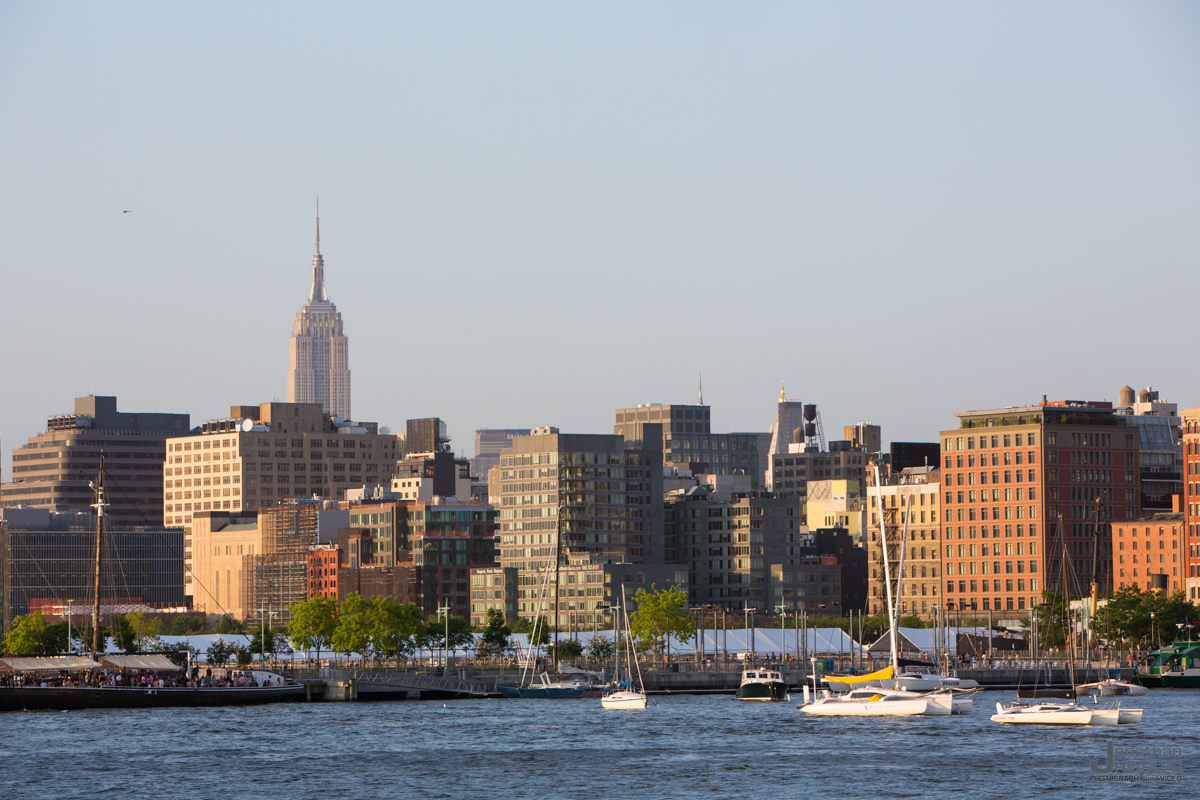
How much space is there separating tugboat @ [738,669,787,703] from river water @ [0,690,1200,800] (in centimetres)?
1274

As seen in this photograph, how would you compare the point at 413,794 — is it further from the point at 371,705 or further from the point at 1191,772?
the point at 371,705

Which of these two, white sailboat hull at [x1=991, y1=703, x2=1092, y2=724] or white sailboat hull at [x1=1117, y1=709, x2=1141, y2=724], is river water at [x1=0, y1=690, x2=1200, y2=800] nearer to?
white sailboat hull at [x1=991, y1=703, x2=1092, y2=724]

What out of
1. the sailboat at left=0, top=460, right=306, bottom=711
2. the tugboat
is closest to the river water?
the sailboat at left=0, top=460, right=306, bottom=711

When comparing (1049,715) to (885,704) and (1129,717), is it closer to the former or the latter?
(1129,717)

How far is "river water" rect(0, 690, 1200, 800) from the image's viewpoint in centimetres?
11638

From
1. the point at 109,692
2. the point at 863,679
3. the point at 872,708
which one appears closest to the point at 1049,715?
the point at 872,708

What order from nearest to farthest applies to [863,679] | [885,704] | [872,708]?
[872,708] → [885,704] → [863,679]

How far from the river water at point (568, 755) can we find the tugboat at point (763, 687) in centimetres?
1274

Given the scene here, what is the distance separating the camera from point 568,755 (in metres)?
136

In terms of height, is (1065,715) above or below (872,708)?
above

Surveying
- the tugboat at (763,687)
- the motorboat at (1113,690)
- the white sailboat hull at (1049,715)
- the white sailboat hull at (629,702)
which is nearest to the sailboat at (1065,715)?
the white sailboat hull at (1049,715)

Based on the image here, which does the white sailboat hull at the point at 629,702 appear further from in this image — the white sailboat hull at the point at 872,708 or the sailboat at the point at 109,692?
the sailboat at the point at 109,692

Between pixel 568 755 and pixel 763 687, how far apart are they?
197ft

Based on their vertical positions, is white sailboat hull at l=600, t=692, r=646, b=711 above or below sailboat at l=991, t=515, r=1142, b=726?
below
